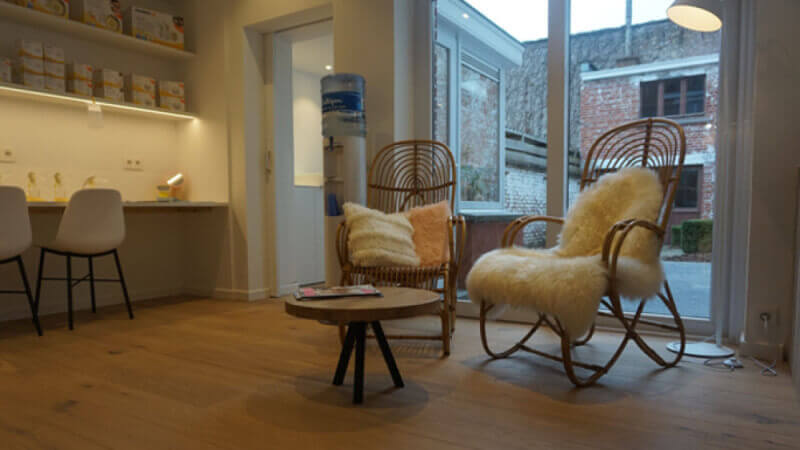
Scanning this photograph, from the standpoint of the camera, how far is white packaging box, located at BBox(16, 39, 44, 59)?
290 centimetres

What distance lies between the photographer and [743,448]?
1.33 metres

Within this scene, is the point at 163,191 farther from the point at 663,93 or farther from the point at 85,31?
the point at 663,93

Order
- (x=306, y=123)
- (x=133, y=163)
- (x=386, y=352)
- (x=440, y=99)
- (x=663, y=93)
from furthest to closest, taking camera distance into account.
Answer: (x=306, y=123)
(x=133, y=163)
(x=440, y=99)
(x=663, y=93)
(x=386, y=352)

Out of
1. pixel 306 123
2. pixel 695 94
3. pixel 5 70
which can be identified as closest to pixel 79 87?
pixel 5 70

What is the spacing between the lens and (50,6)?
3000mm

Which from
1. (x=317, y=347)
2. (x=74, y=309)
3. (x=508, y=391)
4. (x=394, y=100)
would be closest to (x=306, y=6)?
(x=394, y=100)

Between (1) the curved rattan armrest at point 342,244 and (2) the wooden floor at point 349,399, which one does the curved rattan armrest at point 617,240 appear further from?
(1) the curved rattan armrest at point 342,244

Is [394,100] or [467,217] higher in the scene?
[394,100]

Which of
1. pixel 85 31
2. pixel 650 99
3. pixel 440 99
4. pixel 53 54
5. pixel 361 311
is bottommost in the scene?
pixel 361 311

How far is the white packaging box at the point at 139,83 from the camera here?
138 inches

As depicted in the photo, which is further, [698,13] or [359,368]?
[698,13]

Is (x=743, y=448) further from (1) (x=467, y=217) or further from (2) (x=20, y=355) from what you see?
(2) (x=20, y=355)

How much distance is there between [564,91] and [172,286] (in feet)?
10.5

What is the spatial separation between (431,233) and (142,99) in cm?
243
